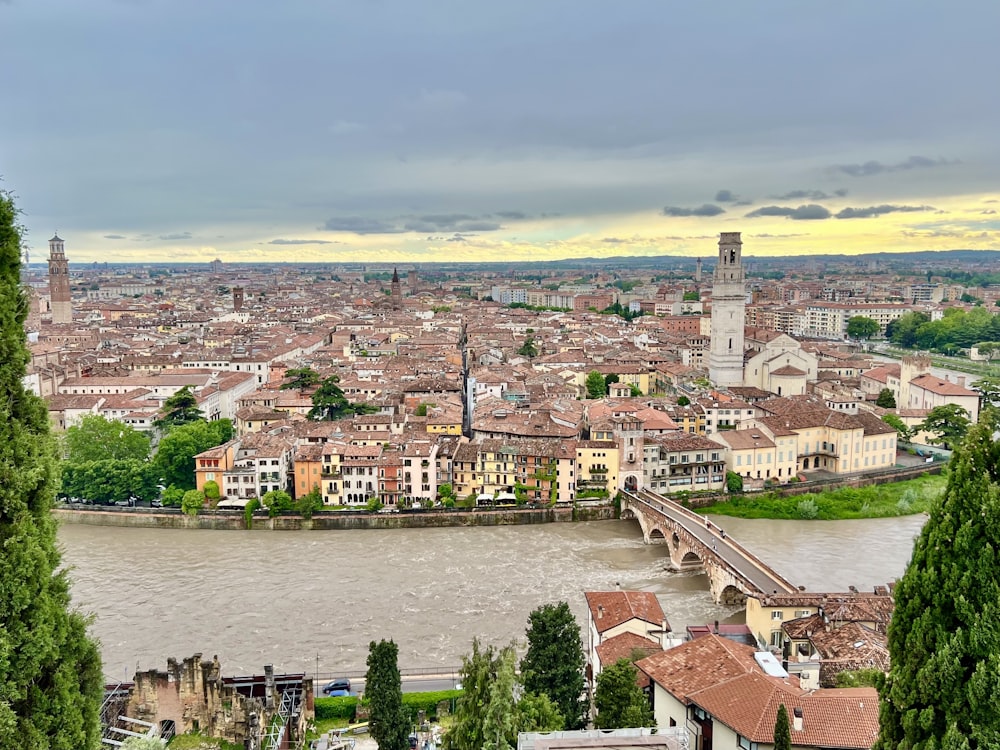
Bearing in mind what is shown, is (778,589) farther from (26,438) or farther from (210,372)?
(210,372)

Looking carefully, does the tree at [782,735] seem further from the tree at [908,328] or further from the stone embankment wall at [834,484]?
the tree at [908,328]

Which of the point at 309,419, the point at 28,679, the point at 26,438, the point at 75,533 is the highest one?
the point at 26,438

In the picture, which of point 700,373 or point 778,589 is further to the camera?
point 700,373

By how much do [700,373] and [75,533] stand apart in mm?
22805

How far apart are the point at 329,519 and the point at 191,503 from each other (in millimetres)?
3081

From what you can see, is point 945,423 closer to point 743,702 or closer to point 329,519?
point 329,519

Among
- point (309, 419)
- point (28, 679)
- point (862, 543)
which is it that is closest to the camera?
point (28, 679)

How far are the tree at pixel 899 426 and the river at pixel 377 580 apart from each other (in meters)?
6.51

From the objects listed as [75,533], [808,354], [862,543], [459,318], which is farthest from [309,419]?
[459,318]

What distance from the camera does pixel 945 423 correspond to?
25.2 metres

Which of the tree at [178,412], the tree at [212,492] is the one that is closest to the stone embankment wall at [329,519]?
the tree at [212,492]

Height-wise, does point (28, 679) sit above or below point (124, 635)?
above

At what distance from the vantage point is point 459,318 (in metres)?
64.9

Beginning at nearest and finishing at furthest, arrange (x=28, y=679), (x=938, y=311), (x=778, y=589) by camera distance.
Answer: (x=28, y=679), (x=778, y=589), (x=938, y=311)
